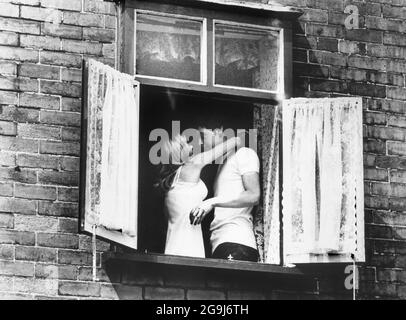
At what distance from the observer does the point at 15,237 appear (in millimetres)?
10984

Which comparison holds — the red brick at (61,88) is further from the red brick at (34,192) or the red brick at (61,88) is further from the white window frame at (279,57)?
the white window frame at (279,57)

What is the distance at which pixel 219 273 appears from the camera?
11258 millimetres

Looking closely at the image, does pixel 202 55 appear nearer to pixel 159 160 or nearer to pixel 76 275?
pixel 159 160

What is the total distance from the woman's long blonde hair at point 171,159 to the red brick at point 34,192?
0.86 metres

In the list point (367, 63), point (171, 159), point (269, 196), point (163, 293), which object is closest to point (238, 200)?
point (269, 196)

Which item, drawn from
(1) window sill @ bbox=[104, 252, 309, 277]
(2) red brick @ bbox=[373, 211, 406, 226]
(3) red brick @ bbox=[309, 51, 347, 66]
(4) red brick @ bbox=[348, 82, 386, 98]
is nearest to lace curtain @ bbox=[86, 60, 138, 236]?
(1) window sill @ bbox=[104, 252, 309, 277]

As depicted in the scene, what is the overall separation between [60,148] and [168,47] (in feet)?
3.37

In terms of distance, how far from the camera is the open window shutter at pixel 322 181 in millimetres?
11266

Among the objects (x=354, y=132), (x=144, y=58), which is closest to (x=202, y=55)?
(x=144, y=58)

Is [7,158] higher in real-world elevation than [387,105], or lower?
lower

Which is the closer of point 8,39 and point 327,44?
point 8,39

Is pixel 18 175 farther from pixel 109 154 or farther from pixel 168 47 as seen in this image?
pixel 168 47
